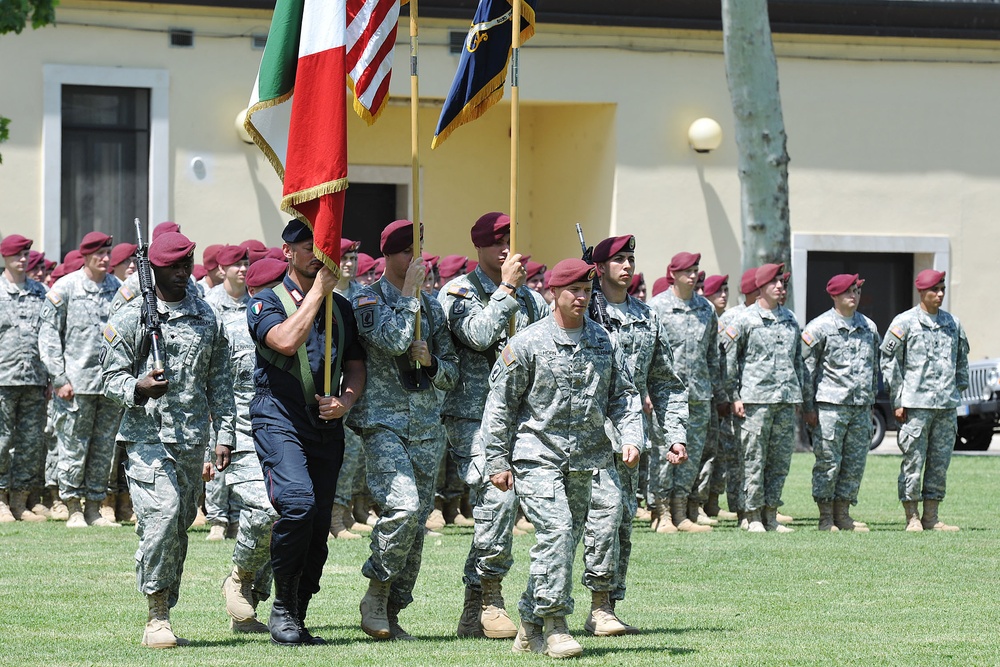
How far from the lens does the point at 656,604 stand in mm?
10633

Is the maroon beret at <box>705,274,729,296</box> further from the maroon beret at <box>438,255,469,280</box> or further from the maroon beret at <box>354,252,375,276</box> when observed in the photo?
the maroon beret at <box>354,252,375,276</box>

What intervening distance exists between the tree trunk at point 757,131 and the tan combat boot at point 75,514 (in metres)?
10.8

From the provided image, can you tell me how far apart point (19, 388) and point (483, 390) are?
22.2 feet

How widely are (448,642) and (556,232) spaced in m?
16.8

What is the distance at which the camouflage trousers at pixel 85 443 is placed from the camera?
47.1ft

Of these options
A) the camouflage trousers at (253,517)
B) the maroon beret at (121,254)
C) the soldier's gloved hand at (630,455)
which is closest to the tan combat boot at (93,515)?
the maroon beret at (121,254)

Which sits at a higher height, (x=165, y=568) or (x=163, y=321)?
(x=163, y=321)

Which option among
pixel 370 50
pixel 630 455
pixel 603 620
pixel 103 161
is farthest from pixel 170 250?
pixel 103 161

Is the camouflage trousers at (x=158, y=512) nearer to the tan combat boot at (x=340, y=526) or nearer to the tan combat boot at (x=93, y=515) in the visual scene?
the tan combat boot at (x=340, y=526)

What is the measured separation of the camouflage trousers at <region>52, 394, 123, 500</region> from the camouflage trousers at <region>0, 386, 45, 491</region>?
0.61 m

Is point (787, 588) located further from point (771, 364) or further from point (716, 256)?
point (716, 256)

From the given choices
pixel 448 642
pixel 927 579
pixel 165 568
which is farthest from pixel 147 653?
pixel 927 579

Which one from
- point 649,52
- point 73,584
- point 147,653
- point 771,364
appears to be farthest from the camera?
point 649,52

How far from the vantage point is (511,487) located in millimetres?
8797
